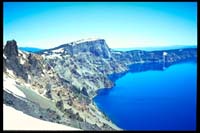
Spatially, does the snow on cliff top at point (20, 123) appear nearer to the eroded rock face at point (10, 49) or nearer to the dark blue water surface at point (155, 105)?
the eroded rock face at point (10, 49)

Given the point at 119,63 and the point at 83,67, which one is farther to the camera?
the point at 119,63

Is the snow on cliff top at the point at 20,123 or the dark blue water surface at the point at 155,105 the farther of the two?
the dark blue water surface at the point at 155,105

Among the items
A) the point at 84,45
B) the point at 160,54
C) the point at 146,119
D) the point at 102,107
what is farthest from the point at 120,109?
the point at 160,54

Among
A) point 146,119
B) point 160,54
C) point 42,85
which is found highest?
point 160,54

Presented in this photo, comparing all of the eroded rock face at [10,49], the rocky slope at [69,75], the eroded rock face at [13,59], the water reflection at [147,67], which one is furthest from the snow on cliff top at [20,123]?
the water reflection at [147,67]

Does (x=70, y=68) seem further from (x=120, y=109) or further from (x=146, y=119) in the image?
(x=146, y=119)

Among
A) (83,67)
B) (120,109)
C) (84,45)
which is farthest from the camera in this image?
(84,45)

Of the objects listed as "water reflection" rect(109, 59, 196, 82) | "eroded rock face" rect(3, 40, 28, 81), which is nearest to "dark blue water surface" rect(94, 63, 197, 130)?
"eroded rock face" rect(3, 40, 28, 81)

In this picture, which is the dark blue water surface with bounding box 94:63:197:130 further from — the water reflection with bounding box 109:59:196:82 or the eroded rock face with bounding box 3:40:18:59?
the water reflection with bounding box 109:59:196:82

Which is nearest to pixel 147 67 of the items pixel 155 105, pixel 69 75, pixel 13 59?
pixel 69 75
